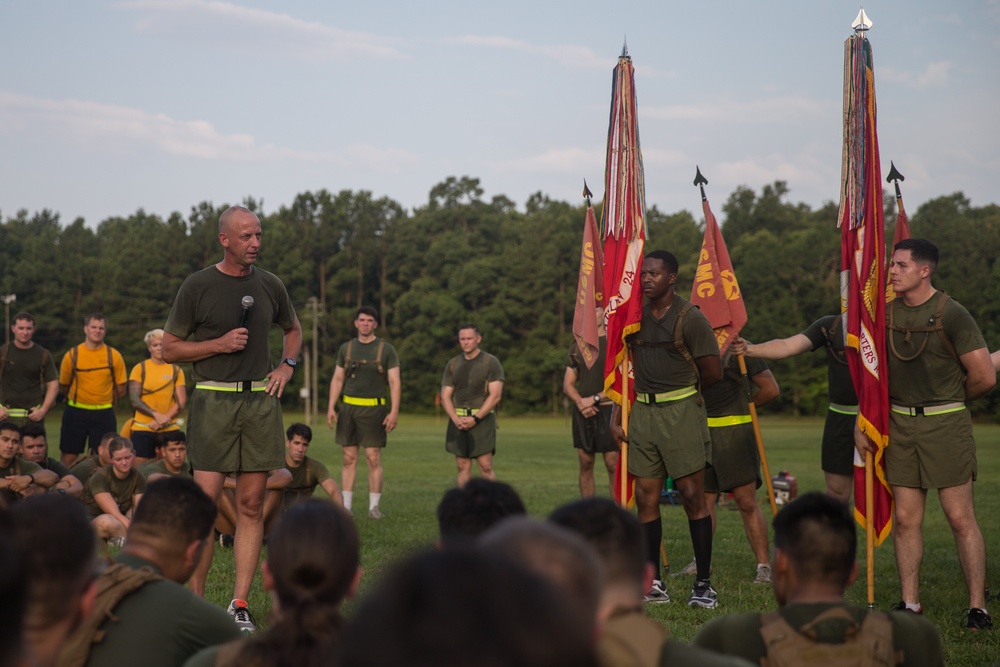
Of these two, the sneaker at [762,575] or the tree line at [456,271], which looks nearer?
the sneaker at [762,575]

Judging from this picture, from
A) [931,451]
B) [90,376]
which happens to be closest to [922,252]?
[931,451]

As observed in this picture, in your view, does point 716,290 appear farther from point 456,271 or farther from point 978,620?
point 456,271

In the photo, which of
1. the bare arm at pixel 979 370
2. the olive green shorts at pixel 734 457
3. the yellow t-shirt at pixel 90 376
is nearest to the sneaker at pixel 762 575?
the olive green shorts at pixel 734 457

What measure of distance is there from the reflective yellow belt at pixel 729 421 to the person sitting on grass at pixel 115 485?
5.10m

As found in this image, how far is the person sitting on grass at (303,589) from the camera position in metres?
2.66

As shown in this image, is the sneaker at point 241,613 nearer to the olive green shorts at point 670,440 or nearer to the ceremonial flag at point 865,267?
the olive green shorts at point 670,440

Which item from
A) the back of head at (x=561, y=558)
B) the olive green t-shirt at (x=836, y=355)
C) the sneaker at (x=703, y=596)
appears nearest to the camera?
the back of head at (x=561, y=558)

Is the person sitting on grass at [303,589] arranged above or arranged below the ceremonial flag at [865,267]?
below

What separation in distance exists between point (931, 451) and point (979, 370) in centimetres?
63

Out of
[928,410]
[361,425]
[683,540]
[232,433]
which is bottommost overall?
[683,540]

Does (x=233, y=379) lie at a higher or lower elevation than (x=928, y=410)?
higher

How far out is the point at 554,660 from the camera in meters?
1.26

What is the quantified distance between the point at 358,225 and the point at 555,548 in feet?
300

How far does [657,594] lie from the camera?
780cm
